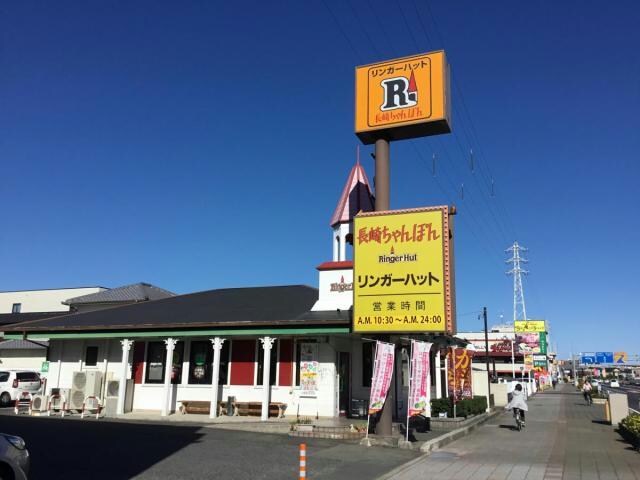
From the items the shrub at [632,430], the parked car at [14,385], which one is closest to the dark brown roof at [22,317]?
the parked car at [14,385]

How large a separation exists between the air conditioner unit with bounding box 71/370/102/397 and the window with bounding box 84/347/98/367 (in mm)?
1676

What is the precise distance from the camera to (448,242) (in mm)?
14719

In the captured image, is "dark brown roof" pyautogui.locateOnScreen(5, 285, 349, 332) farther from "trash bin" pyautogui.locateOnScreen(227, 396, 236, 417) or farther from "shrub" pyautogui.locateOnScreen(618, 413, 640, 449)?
"shrub" pyautogui.locateOnScreen(618, 413, 640, 449)

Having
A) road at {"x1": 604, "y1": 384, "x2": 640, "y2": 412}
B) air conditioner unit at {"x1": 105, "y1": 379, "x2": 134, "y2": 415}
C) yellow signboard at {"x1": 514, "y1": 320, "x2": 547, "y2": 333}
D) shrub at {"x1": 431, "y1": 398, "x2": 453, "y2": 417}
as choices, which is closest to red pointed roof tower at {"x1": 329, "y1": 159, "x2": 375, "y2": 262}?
shrub at {"x1": 431, "y1": 398, "x2": 453, "y2": 417}

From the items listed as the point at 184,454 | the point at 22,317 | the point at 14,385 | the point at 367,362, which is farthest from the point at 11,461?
the point at 22,317

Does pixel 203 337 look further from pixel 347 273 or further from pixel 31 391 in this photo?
pixel 31 391

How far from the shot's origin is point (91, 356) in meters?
23.5

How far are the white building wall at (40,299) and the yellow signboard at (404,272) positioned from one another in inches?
1704

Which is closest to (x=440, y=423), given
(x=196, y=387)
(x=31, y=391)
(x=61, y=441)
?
(x=196, y=387)

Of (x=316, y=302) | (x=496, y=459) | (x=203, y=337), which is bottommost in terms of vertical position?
(x=496, y=459)

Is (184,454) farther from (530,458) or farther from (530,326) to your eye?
(530,326)

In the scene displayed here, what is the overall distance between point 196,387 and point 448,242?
38.3ft

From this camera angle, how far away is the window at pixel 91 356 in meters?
23.3

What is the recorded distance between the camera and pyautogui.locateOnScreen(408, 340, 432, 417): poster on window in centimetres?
1405
